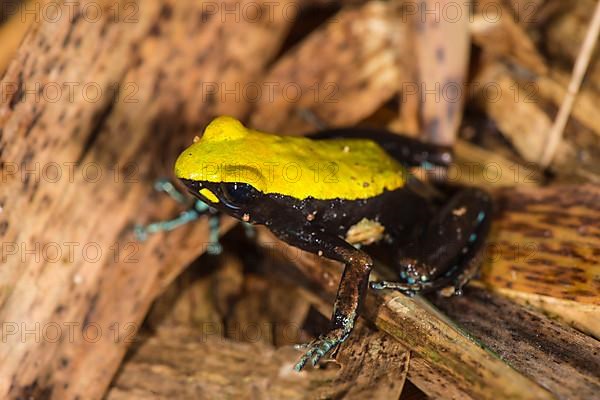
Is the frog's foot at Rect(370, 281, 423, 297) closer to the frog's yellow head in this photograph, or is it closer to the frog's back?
the frog's back

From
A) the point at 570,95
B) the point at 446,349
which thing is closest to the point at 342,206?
the point at 446,349

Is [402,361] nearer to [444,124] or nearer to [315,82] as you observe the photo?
[444,124]

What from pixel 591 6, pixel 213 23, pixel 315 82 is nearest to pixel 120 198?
pixel 213 23

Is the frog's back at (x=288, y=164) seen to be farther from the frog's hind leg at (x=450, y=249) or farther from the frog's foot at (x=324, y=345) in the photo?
the frog's foot at (x=324, y=345)

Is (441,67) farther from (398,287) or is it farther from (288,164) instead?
(398,287)

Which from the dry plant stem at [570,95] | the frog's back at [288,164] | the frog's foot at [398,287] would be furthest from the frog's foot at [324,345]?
the dry plant stem at [570,95]

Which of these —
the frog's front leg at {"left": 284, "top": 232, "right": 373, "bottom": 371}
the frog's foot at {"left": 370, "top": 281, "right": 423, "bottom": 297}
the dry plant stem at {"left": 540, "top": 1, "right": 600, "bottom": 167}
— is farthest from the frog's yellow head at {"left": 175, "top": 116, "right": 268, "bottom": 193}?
the dry plant stem at {"left": 540, "top": 1, "right": 600, "bottom": 167}
